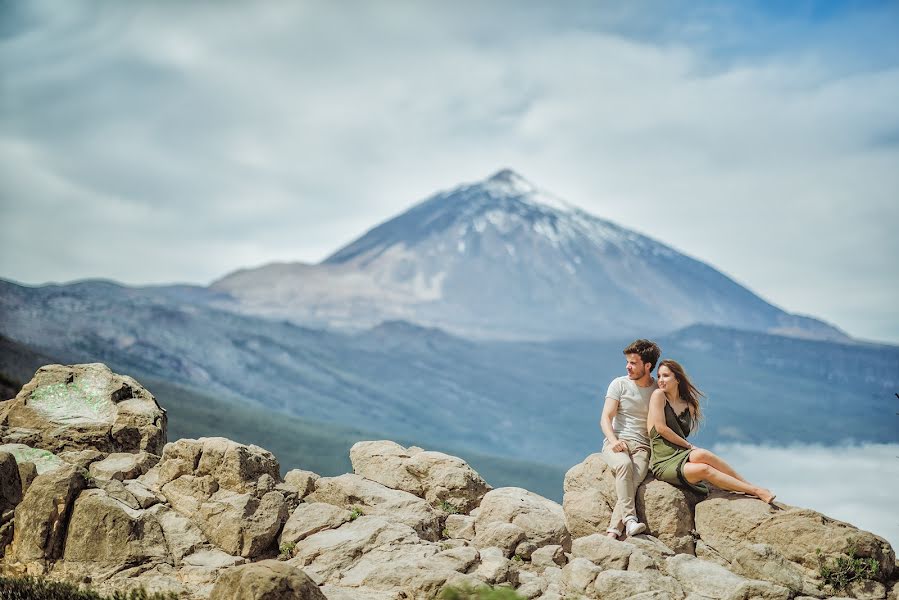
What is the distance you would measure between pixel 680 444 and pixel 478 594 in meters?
4.31

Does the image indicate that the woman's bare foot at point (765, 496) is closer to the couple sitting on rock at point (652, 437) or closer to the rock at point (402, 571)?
the couple sitting on rock at point (652, 437)

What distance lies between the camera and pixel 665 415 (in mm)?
11609

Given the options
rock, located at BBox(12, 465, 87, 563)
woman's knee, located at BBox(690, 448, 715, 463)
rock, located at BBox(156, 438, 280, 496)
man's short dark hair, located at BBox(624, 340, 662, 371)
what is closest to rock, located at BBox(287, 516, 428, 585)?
rock, located at BBox(156, 438, 280, 496)

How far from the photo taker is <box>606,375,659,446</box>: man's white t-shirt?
11.8 meters

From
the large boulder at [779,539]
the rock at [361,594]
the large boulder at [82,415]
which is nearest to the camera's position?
the rock at [361,594]

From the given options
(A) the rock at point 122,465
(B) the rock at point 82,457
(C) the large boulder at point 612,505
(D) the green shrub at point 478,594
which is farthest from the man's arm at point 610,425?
(B) the rock at point 82,457

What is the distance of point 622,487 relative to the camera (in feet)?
37.4

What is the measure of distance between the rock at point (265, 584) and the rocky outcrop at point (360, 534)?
15 mm

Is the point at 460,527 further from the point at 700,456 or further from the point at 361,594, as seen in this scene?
the point at 700,456

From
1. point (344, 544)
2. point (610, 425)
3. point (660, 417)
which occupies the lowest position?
point (344, 544)

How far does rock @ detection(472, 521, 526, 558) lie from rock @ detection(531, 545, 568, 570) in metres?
0.32

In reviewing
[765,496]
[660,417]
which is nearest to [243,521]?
[660,417]

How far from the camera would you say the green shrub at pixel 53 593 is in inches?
389

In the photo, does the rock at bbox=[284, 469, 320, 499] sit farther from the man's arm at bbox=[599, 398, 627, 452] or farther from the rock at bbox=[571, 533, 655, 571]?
the man's arm at bbox=[599, 398, 627, 452]
